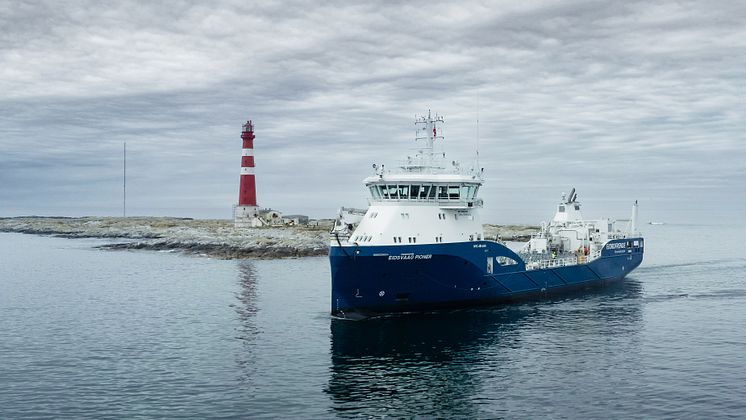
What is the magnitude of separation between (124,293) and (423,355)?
33.1m

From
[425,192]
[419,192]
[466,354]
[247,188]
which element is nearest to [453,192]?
[425,192]

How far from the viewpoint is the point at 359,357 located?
99.6ft

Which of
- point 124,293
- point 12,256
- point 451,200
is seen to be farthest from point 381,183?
point 12,256

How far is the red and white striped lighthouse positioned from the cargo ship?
231ft

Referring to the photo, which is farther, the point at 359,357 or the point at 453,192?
the point at 453,192

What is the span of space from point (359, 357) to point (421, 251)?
9102 mm

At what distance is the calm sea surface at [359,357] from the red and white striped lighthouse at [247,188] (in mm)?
56797

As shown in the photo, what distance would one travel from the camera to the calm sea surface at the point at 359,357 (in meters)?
23.3

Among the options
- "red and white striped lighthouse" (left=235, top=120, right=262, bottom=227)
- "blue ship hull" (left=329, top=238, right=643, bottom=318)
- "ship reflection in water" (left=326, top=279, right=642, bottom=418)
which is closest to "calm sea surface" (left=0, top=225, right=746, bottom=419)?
"ship reflection in water" (left=326, top=279, right=642, bottom=418)

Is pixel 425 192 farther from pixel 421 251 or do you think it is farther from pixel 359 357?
pixel 359 357

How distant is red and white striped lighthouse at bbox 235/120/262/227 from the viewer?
359ft

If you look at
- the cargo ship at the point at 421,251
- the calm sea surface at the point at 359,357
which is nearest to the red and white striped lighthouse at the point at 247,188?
the calm sea surface at the point at 359,357

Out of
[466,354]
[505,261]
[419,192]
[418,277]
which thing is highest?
[419,192]

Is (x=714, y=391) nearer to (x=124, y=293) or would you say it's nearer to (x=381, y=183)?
(x=381, y=183)
